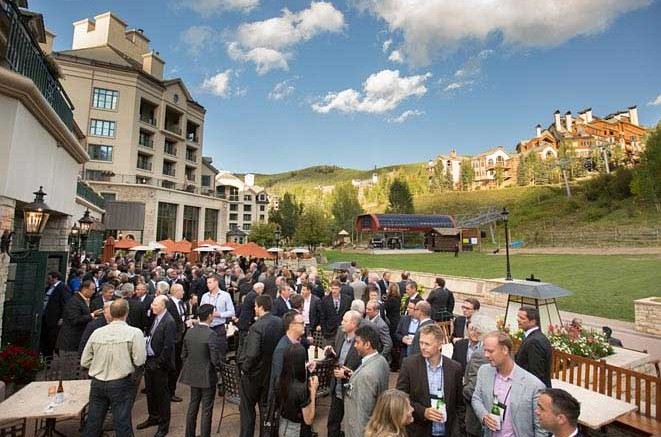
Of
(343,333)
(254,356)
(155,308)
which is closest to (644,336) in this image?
(343,333)

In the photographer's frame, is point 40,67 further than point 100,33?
No

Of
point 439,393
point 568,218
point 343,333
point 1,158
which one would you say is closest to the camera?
point 439,393

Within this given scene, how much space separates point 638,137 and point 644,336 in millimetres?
103577

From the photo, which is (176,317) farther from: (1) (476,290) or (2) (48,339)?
(1) (476,290)

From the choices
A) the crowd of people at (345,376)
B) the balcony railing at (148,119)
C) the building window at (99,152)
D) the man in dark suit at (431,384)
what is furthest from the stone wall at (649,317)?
the balcony railing at (148,119)

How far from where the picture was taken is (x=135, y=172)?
117 feet

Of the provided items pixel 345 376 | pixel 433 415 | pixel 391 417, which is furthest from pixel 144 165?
pixel 391 417

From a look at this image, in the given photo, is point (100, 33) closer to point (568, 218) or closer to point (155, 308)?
point (155, 308)

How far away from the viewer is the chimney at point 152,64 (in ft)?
133

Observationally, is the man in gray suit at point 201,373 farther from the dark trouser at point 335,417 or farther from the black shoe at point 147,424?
the dark trouser at point 335,417

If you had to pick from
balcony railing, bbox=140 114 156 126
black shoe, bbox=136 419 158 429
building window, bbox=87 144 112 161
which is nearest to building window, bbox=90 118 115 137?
building window, bbox=87 144 112 161

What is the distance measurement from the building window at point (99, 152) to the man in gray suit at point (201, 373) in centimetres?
3771

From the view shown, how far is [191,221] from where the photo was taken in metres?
40.1

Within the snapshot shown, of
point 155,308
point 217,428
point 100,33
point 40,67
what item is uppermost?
point 100,33
